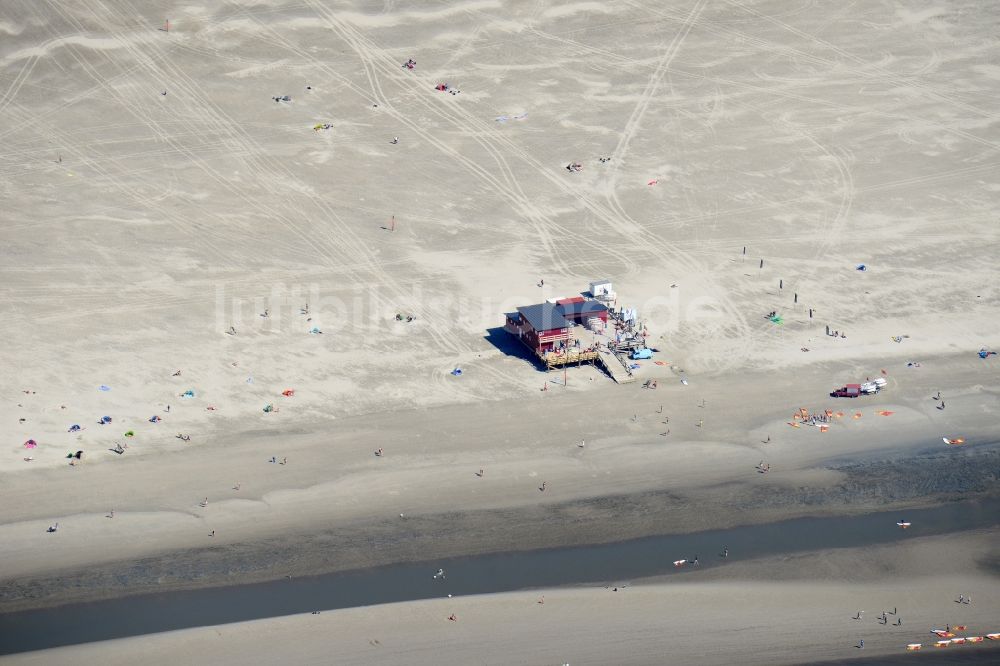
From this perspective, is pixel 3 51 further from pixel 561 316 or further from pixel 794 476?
pixel 794 476

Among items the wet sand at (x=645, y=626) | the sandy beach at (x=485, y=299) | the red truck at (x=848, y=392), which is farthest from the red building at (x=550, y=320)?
the wet sand at (x=645, y=626)

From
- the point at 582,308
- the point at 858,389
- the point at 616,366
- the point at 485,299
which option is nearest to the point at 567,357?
the point at 616,366

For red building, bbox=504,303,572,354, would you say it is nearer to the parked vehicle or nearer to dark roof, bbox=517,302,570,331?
dark roof, bbox=517,302,570,331

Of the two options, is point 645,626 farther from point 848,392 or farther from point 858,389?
point 858,389

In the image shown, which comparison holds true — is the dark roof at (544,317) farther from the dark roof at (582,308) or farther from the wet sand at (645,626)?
the wet sand at (645,626)

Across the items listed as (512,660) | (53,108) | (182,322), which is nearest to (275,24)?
(53,108)

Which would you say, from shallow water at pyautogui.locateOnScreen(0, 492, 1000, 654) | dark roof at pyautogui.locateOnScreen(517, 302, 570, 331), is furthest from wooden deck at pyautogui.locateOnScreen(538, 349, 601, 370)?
shallow water at pyautogui.locateOnScreen(0, 492, 1000, 654)
